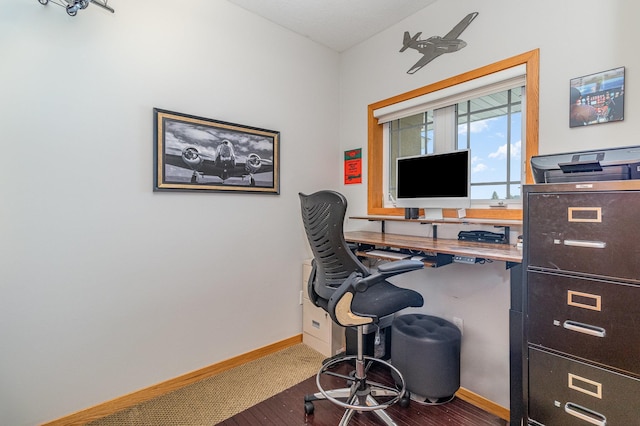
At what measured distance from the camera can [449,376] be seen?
5.98 feet

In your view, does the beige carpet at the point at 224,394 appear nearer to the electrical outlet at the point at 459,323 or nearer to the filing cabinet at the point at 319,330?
the filing cabinet at the point at 319,330

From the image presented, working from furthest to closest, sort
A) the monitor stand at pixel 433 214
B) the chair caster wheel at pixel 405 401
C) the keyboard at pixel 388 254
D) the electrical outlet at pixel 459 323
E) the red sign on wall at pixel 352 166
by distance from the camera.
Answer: the red sign on wall at pixel 352 166
the monitor stand at pixel 433 214
the electrical outlet at pixel 459 323
the keyboard at pixel 388 254
the chair caster wheel at pixel 405 401

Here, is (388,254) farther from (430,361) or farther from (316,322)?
(316,322)

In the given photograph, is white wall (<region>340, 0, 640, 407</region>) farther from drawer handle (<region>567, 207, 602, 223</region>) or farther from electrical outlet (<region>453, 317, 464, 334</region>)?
drawer handle (<region>567, 207, 602, 223</region>)

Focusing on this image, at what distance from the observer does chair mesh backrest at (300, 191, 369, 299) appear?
62.4 inches

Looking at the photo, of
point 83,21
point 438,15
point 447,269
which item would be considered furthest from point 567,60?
point 83,21

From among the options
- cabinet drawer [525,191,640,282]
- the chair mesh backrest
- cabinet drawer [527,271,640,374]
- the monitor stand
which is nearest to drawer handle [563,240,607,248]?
cabinet drawer [525,191,640,282]

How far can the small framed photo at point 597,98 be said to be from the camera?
1.50 metres

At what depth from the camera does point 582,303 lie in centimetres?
117

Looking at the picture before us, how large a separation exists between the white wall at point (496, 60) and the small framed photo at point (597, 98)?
0.03 meters

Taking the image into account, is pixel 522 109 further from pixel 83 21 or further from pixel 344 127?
pixel 83 21

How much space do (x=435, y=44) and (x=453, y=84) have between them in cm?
36

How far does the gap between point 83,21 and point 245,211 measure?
1.43 m

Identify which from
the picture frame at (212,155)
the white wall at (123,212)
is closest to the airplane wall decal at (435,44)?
the white wall at (123,212)
